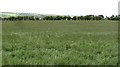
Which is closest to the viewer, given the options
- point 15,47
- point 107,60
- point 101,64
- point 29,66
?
point 29,66

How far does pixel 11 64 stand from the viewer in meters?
12.3

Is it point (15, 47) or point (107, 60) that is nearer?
point (107, 60)

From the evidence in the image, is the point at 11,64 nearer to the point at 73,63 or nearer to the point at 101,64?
the point at 73,63

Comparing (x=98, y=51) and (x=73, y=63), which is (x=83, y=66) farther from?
(x=98, y=51)

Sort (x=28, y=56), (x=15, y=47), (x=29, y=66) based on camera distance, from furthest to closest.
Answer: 1. (x=15, y=47)
2. (x=28, y=56)
3. (x=29, y=66)

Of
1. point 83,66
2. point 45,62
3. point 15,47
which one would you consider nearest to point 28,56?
point 45,62

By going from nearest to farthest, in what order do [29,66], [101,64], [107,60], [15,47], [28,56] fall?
[29,66]
[101,64]
[107,60]
[28,56]
[15,47]

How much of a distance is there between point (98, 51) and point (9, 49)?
16.7 ft

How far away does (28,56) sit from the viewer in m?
14.9

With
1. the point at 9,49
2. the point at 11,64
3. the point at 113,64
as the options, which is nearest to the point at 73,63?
the point at 113,64

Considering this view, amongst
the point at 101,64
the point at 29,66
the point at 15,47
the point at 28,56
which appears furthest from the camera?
the point at 15,47

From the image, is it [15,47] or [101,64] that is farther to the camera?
[15,47]

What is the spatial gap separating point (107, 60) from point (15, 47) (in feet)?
25.1

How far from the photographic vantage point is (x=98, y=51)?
17.8 meters
